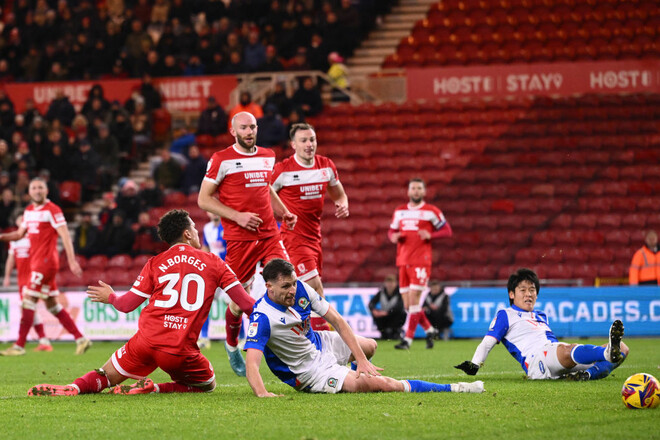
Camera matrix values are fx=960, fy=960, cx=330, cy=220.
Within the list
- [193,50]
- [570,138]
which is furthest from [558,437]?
[193,50]

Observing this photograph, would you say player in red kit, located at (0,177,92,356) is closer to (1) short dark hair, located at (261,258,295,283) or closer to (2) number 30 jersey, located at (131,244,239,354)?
(2) number 30 jersey, located at (131,244,239,354)

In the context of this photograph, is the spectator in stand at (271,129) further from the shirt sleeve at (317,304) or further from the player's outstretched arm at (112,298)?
the shirt sleeve at (317,304)

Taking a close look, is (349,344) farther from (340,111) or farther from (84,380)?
(340,111)

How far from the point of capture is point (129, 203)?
18578mm

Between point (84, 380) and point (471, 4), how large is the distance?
1781 cm

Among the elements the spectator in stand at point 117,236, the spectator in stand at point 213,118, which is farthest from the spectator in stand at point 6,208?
the spectator in stand at point 213,118

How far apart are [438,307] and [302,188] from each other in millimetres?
6211

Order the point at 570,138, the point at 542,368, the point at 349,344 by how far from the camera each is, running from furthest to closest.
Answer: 1. the point at 570,138
2. the point at 542,368
3. the point at 349,344

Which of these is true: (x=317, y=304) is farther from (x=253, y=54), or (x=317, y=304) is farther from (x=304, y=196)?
(x=253, y=54)

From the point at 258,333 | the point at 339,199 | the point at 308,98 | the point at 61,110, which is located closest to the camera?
the point at 258,333

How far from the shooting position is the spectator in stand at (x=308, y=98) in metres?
20.9

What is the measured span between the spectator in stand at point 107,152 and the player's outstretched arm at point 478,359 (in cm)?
1411

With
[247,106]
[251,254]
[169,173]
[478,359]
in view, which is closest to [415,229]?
[251,254]

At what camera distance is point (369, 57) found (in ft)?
77.9
